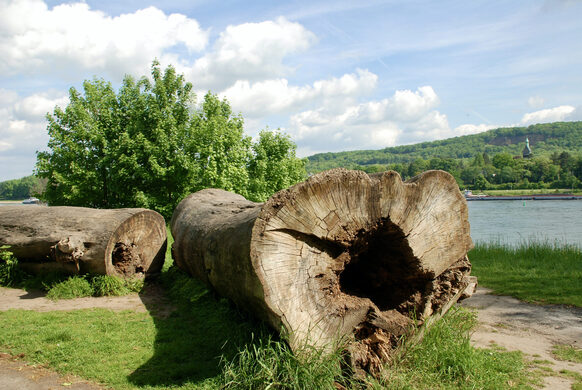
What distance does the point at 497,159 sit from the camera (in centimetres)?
7644

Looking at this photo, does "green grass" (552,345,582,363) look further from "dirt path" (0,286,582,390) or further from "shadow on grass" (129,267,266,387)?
"shadow on grass" (129,267,266,387)

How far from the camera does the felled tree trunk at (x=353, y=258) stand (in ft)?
10.5

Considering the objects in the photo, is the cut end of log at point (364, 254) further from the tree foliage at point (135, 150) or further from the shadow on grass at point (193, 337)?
the tree foliage at point (135, 150)

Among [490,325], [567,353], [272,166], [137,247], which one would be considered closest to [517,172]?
[272,166]

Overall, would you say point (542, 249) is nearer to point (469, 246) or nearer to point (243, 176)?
point (469, 246)

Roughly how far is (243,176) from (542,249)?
14694 millimetres

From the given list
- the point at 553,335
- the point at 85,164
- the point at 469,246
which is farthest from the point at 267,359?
the point at 85,164

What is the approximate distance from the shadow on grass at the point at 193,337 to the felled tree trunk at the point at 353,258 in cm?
29

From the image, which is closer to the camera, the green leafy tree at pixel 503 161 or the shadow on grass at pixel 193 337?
the shadow on grass at pixel 193 337

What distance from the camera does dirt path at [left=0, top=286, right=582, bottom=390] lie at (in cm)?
370

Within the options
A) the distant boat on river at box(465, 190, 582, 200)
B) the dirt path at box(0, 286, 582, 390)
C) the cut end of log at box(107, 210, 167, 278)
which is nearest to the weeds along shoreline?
the dirt path at box(0, 286, 582, 390)

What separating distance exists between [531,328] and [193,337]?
4.16m

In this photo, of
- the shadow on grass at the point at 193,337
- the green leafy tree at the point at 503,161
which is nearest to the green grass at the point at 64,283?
the shadow on grass at the point at 193,337

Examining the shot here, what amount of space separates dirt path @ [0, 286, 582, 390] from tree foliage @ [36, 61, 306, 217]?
12681mm
